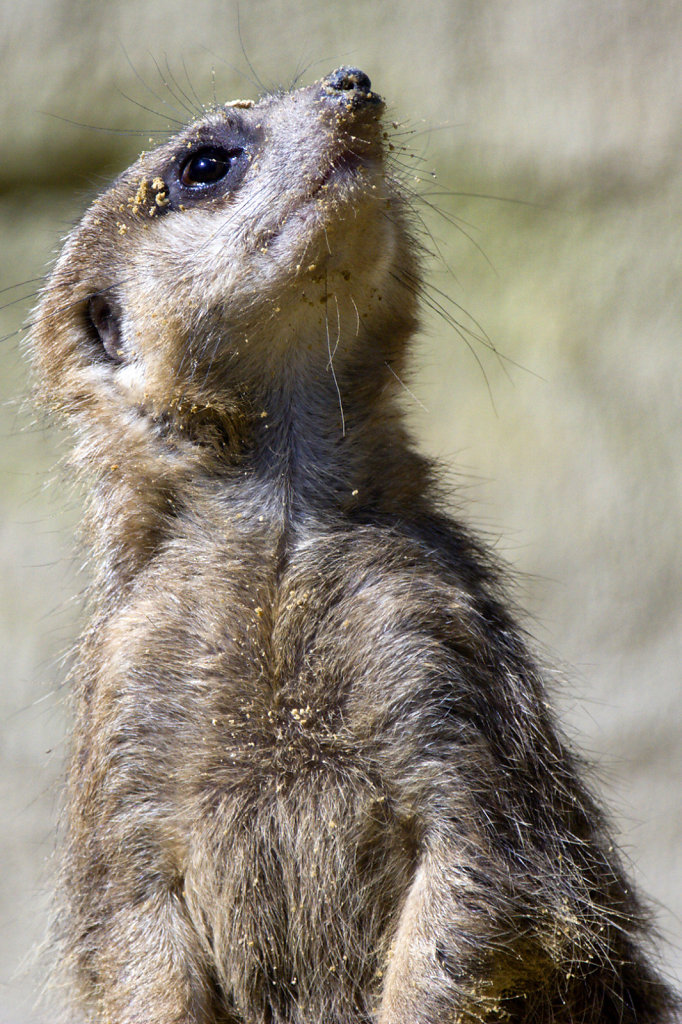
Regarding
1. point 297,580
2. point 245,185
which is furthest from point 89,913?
point 245,185

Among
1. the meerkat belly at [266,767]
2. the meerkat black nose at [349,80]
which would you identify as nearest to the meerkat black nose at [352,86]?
the meerkat black nose at [349,80]

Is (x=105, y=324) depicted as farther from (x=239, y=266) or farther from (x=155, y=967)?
(x=155, y=967)

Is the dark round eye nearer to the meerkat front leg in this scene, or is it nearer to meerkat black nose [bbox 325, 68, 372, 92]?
meerkat black nose [bbox 325, 68, 372, 92]

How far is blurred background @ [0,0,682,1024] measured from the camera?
258 inches

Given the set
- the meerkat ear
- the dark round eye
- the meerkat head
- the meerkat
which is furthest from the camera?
the meerkat ear

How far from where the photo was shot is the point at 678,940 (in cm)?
704

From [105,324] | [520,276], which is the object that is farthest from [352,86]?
[520,276]

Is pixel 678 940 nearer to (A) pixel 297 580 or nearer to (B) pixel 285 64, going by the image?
(A) pixel 297 580

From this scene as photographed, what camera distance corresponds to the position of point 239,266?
3355mm

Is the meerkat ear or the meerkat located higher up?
the meerkat ear

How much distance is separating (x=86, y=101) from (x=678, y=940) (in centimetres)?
641

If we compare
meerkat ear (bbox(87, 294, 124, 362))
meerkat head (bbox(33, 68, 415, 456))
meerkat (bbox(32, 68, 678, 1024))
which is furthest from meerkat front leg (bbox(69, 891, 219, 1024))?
meerkat ear (bbox(87, 294, 124, 362))

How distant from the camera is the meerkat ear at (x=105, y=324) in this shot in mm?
3752

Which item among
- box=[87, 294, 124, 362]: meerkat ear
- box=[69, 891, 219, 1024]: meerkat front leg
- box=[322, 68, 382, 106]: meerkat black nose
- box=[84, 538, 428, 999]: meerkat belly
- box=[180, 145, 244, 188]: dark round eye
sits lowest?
box=[69, 891, 219, 1024]: meerkat front leg
